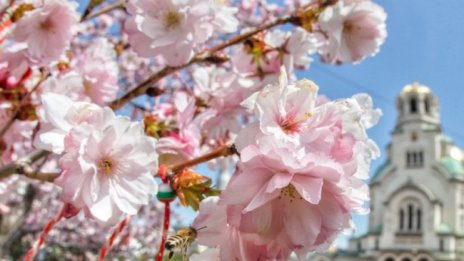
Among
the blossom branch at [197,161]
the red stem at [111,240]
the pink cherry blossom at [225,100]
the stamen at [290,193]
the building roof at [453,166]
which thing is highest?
the stamen at [290,193]

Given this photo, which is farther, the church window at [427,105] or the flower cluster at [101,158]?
the church window at [427,105]

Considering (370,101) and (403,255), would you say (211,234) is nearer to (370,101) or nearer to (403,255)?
(370,101)

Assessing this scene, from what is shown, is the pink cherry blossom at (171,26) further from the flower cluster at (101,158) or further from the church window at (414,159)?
the church window at (414,159)

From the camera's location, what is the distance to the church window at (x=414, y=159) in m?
22.6

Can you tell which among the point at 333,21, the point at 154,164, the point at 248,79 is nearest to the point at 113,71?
the point at 248,79

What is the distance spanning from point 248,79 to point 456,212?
22.1m

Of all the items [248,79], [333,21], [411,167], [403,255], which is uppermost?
[333,21]

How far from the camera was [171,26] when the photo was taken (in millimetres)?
935

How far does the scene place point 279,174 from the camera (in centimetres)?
55

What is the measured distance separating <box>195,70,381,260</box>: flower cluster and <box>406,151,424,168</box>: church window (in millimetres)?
23101

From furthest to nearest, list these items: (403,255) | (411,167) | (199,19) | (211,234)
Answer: (411,167), (403,255), (199,19), (211,234)

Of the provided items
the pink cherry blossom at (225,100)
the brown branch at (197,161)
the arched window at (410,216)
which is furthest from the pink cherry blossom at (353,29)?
the arched window at (410,216)

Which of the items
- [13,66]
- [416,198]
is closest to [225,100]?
[13,66]

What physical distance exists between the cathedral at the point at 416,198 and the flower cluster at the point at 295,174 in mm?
21781
